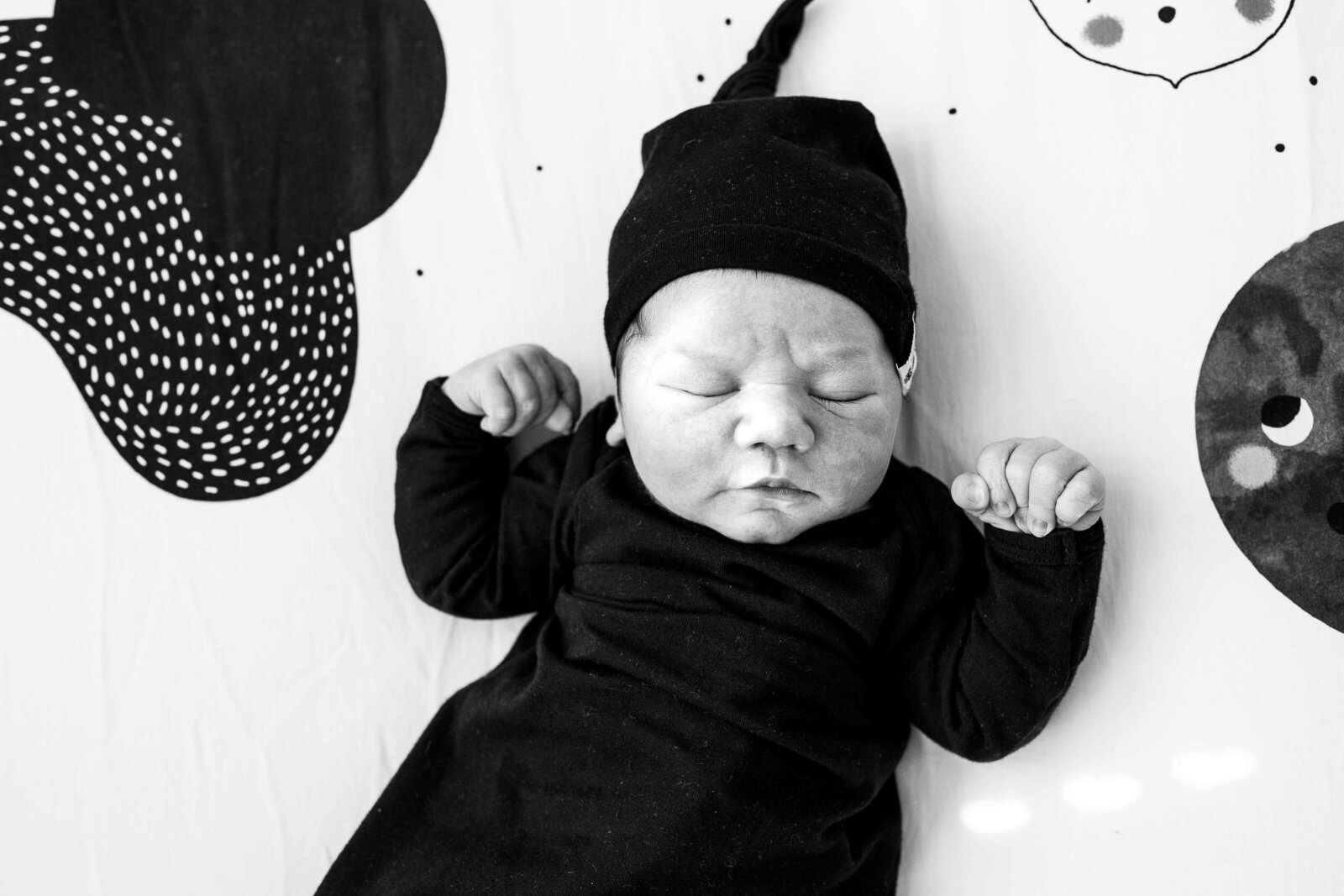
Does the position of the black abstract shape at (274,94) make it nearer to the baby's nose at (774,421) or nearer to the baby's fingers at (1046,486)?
the baby's nose at (774,421)

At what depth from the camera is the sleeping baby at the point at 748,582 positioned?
3.10ft

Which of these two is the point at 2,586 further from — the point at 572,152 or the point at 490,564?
the point at 572,152

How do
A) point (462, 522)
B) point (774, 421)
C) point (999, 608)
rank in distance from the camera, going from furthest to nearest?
point (462, 522) → point (999, 608) → point (774, 421)

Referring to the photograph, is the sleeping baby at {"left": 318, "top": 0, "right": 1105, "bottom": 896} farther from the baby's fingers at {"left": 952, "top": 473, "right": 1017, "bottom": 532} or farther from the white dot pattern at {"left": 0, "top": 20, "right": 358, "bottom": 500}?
the white dot pattern at {"left": 0, "top": 20, "right": 358, "bottom": 500}

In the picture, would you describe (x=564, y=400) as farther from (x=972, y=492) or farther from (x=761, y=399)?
(x=972, y=492)

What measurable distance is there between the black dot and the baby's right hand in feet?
2.24

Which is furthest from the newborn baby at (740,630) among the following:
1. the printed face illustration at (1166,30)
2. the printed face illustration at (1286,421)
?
the printed face illustration at (1166,30)

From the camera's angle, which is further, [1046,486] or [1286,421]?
[1286,421]

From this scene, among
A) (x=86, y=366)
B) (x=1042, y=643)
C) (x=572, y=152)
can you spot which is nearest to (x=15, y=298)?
(x=86, y=366)

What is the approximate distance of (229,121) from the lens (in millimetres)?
1205

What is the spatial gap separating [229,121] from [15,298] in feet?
0.96

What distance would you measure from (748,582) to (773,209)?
334mm

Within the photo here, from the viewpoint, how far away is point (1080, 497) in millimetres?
937

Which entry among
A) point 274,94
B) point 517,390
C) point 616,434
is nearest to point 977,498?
point 616,434
